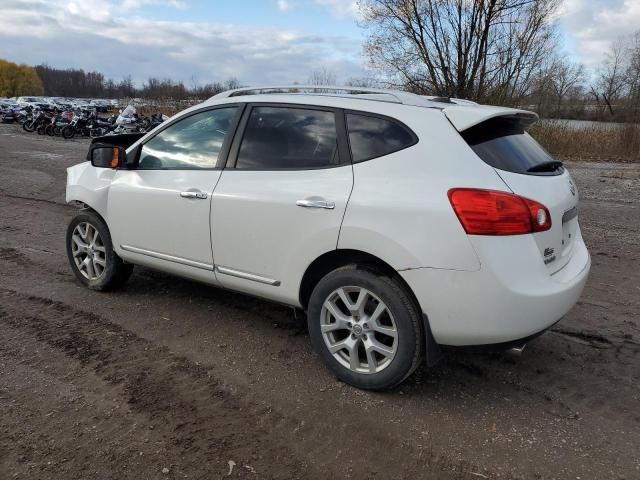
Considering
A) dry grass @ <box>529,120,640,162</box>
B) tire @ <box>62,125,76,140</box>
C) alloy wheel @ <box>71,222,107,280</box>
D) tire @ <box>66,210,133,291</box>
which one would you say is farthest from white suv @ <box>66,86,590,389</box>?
tire @ <box>62,125,76,140</box>

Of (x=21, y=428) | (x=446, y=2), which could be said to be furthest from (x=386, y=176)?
(x=446, y=2)

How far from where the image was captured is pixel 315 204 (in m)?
3.27

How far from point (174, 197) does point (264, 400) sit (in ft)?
5.58

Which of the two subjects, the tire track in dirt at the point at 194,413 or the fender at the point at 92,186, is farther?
the fender at the point at 92,186

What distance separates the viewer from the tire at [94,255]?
4.71 metres

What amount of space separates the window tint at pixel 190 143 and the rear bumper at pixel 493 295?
1.84 meters

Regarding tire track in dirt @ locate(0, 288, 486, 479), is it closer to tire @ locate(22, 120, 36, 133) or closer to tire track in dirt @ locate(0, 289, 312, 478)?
tire track in dirt @ locate(0, 289, 312, 478)

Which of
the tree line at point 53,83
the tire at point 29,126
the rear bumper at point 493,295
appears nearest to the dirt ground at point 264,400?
the rear bumper at point 493,295

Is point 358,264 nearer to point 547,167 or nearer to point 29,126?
point 547,167

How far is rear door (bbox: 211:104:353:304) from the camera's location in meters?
3.28

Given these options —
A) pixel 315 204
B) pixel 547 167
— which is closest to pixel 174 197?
pixel 315 204

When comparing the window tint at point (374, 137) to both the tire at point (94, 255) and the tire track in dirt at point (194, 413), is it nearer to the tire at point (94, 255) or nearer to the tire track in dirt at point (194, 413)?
the tire track in dirt at point (194, 413)

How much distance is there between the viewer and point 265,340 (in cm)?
402

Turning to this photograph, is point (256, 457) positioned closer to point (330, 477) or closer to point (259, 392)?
point (330, 477)
